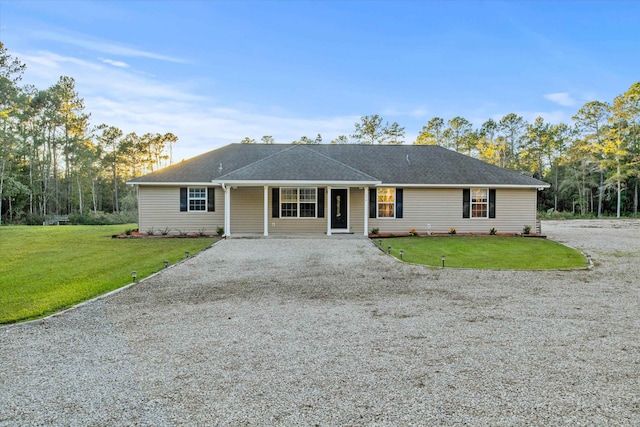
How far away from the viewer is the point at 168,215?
668 inches

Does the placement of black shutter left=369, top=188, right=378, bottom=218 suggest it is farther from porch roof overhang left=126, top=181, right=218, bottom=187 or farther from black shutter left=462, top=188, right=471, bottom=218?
porch roof overhang left=126, top=181, right=218, bottom=187

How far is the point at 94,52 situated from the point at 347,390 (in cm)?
2034

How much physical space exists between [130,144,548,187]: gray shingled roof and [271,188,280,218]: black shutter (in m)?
1.04

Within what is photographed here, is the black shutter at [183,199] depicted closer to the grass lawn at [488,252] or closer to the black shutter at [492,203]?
the grass lawn at [488,252]

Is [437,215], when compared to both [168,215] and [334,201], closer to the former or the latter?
[334,201]

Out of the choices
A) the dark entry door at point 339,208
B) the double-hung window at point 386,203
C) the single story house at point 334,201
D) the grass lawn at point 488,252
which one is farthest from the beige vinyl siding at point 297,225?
the grass lawn at point 488,252

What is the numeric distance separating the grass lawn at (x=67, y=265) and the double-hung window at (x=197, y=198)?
177 cm

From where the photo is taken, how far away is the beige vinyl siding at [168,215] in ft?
55.4

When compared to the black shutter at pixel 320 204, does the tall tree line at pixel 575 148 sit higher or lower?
higher

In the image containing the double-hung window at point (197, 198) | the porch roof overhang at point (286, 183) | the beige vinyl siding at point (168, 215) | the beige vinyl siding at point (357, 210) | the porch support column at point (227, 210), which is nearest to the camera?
the porch roof overhang at point (286, 183)

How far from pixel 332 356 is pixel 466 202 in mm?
15302

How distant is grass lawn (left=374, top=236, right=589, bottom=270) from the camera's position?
1018 cm

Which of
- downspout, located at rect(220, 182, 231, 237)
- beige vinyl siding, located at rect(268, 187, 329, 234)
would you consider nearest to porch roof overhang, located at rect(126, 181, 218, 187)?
downspout, located at rect(220, 182, 231, 237)

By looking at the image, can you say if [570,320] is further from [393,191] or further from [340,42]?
[340,42]
